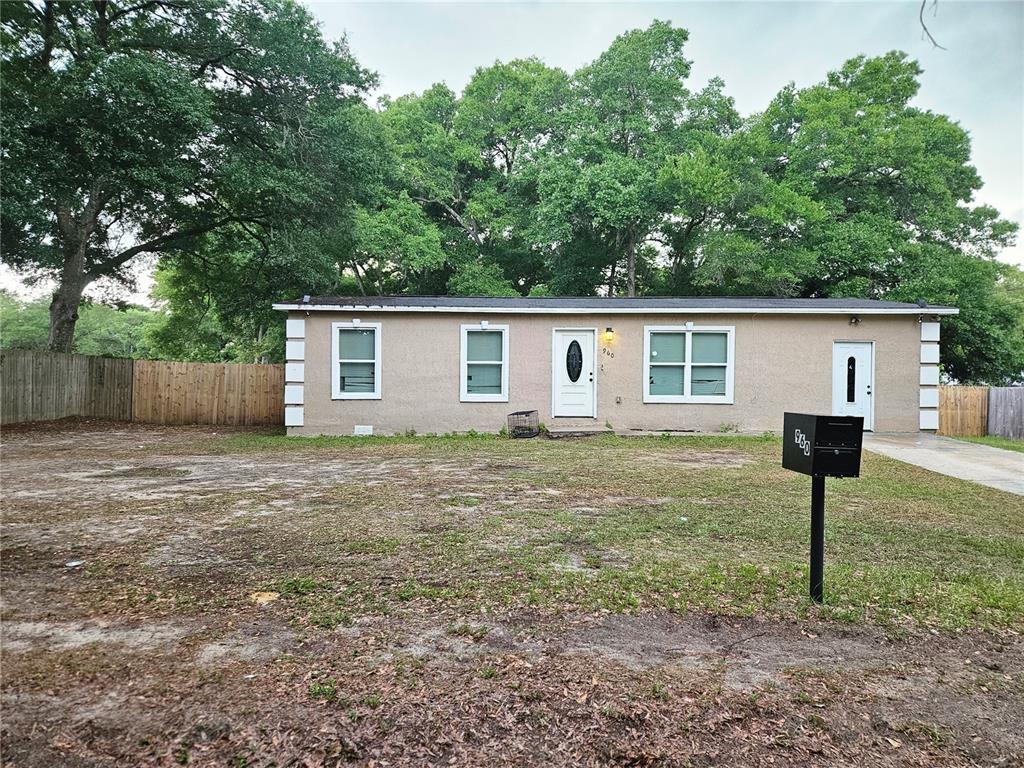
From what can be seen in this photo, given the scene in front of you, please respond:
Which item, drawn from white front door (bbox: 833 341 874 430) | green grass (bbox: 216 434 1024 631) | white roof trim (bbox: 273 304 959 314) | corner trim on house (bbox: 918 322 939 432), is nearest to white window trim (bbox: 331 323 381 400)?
white roof trim (bbox: 273 304 959 314)

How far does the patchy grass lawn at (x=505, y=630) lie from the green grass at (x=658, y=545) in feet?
0.08

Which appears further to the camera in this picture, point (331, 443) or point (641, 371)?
A: point (641, 371)

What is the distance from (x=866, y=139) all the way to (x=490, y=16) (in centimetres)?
1328

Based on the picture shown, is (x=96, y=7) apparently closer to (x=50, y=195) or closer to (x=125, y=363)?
(x=50, y=195)

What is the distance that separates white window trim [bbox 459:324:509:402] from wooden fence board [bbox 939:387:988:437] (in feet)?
32.0

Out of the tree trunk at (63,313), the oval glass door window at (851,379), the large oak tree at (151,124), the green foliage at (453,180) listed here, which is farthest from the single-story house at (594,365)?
the tree trunk at (63,313)

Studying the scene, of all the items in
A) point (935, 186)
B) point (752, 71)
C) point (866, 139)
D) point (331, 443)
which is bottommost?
point (331, 443)

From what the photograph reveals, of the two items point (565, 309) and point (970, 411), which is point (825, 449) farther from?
point (970, 411)

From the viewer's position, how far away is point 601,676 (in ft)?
6.93

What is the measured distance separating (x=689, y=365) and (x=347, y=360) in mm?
6857

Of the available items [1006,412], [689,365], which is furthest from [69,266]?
[1006,412]

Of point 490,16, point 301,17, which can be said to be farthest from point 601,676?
point 490,16

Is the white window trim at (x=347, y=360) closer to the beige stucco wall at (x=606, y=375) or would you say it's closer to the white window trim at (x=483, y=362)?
the beige stucco wall at (x=606, y=375)

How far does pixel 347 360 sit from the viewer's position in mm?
11070
